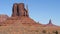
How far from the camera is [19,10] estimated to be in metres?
71.4

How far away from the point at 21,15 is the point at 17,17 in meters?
2.71

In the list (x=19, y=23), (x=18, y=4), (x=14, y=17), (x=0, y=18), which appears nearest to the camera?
(x=19, y=23)

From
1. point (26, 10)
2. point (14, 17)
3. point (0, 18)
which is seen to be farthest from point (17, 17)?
point (0, 18)

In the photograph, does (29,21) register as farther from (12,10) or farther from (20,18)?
(12,10)

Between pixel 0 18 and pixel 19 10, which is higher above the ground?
pixel 19 10

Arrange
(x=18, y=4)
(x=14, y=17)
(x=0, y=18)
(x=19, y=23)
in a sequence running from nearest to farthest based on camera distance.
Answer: (x=19, y=23) → (x=14, y=17) → (x=18, y=4) → (x=0, y=18)

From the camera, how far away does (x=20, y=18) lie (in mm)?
66625

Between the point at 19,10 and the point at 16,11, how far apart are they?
109 centimetres

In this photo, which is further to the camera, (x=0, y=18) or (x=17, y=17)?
(x=0, y=18)

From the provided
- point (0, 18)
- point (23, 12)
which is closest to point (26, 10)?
point (23, 12)

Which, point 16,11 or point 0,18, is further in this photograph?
point 0,18

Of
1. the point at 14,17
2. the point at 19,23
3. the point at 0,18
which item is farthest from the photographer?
the point at 0,18

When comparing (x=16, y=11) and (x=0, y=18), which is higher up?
(x=16, y=11)

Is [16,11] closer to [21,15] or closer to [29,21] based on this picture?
[21,15]
